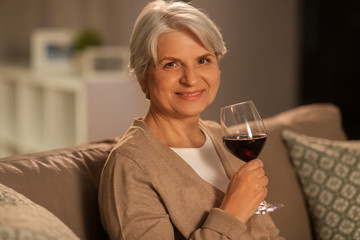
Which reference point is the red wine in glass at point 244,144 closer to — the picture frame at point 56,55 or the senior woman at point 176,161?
the senior woman at point 176,161

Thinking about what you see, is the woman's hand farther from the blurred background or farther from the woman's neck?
the blurred background

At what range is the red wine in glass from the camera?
4.68 ft

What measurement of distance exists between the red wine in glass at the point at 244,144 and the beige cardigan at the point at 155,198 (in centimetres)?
12

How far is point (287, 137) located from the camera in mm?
2104

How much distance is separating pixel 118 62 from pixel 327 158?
11.4 ft

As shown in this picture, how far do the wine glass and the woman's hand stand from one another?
0.04 metres

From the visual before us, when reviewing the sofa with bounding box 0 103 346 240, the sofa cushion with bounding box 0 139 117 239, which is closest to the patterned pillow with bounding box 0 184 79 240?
the sofa with bounding box 0 103 346 240

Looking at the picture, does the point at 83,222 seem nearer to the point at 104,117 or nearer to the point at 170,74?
the point at 170,74

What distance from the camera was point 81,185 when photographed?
1.52 meters

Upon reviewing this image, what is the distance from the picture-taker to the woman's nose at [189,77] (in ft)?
4.89

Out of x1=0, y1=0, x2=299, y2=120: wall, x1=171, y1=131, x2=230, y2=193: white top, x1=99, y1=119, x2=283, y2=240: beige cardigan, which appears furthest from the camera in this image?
x1=0, y1=0, x2=299, y2=120: wall

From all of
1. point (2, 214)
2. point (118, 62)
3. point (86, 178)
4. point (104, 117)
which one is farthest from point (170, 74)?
point (118, 62)

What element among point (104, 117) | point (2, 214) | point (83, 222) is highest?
point (2, 214)

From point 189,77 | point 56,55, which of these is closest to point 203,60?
point 189,77
